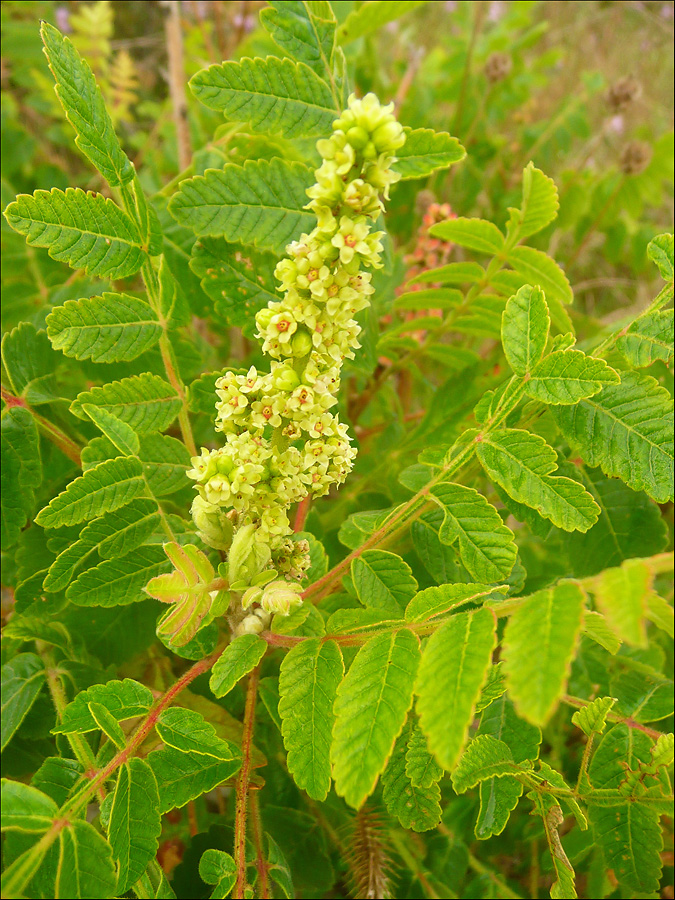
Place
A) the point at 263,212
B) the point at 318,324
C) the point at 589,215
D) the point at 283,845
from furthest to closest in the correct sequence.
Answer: the point at 589,215, the point at 283,845, the point at 263,212, the point at 318,324

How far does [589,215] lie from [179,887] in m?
1.77

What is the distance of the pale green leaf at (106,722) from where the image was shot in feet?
2.05

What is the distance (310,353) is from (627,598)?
1.09ft

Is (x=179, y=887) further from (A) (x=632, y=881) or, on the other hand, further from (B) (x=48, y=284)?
(B) (x=48, y=284)

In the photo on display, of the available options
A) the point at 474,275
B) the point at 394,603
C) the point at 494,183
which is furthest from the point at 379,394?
the point at 494,183

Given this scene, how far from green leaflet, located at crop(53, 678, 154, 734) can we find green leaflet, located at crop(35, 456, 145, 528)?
168 millimetres

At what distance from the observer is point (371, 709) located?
21.4 inches

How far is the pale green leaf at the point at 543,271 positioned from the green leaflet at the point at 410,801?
61 centimetres

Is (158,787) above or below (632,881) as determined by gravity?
above

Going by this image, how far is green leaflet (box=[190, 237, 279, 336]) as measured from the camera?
903 millimetres

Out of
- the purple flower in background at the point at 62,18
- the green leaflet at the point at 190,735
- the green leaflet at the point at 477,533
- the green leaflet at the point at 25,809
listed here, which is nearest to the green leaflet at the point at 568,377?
the green leaflet at the point at 477,533

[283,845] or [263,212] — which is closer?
[263,212]

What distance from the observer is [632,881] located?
2.52 feet

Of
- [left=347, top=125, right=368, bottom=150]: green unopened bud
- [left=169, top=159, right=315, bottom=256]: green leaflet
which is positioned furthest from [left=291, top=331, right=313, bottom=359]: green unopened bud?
[left=169, top=159, right=315, bottom=256]: green leaflet
